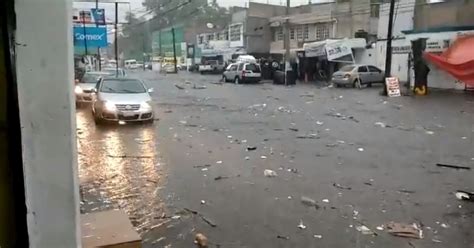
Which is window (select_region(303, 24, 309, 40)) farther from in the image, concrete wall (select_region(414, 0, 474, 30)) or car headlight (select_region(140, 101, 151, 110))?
car headlight (select_region(140, 101, 151, 110))

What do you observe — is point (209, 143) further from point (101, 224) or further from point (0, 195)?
point (0, 195)

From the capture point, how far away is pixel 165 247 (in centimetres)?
464

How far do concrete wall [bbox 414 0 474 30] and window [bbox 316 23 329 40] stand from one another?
52.2 feet

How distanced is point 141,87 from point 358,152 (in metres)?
7.74

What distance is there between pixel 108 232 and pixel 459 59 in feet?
74.4

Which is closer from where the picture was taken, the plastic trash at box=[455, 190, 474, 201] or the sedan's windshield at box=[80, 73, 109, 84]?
the plastic trash at box=[455, 190, 474, 201]

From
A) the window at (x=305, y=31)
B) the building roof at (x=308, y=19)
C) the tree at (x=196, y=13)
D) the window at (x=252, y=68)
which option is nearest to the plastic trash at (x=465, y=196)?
the window at (x=252, y=68)

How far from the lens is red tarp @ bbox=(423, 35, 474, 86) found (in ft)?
71.7

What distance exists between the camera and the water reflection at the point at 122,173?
5.94 meters

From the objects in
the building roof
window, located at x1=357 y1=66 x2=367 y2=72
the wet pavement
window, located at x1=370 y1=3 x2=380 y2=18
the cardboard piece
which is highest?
window, located at x1=370 y1=3 x2=380 y2=18

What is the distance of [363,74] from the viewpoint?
31.6m

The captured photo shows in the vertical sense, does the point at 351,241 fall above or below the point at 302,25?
below

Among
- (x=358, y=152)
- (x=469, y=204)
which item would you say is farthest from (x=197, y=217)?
(x=358, y=152)

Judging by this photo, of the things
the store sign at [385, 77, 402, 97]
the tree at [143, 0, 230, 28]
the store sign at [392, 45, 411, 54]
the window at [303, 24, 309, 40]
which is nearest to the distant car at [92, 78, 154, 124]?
the store sign at [385, 77, 402, 97]
